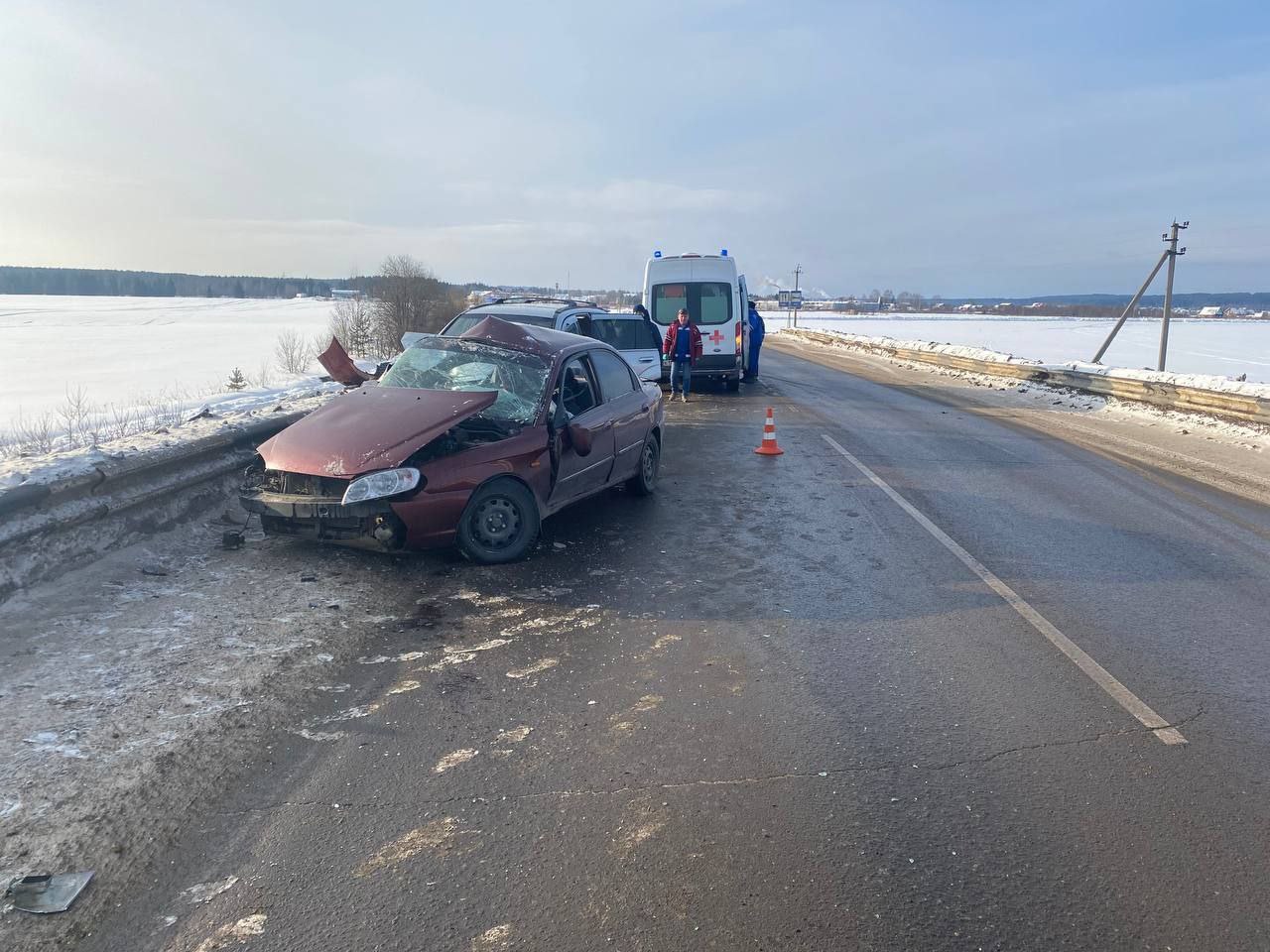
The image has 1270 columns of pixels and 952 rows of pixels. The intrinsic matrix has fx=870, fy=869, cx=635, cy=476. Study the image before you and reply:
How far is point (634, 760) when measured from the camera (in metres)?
3.70

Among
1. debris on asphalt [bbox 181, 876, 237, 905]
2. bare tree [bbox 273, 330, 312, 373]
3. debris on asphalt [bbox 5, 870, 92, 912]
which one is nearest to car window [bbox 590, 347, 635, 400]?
debris on asphalt [bbox 181, 876, 237, 905]

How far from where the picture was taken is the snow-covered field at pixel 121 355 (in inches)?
873

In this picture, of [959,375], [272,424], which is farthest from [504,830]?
[959,375]

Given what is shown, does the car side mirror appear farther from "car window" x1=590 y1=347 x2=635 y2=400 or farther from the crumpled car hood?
"car window" x1=590 y1=347 x2=635 y2=400

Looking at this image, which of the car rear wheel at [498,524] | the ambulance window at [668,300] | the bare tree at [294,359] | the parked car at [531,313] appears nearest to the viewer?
the car rear wheel at [498,524]

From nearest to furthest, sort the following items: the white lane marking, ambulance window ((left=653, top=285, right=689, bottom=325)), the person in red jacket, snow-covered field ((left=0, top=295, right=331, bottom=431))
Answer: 1. the white lane marking
2. the person in red jacket
3. ambulance window ((left=653, top=285, right=689, bottom=325))
4. snow-covered field ((left=0, top=295, right=331, bottom=431))

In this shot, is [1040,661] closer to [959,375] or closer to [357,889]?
[357,889]

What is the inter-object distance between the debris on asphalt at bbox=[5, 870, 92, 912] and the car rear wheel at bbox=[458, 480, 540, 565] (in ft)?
11.6

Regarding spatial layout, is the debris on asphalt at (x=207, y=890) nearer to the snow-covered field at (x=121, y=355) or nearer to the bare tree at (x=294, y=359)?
the snow-covered field at (x=121, y=355)

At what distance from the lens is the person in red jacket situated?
1767 centimetres

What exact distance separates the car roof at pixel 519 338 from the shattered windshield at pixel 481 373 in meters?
0.08

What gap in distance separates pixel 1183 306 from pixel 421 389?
689 ft

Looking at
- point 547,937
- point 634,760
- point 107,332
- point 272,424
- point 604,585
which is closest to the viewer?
point 547,937

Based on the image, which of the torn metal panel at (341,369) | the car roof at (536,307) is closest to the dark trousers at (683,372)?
the car roof at (536,307)
